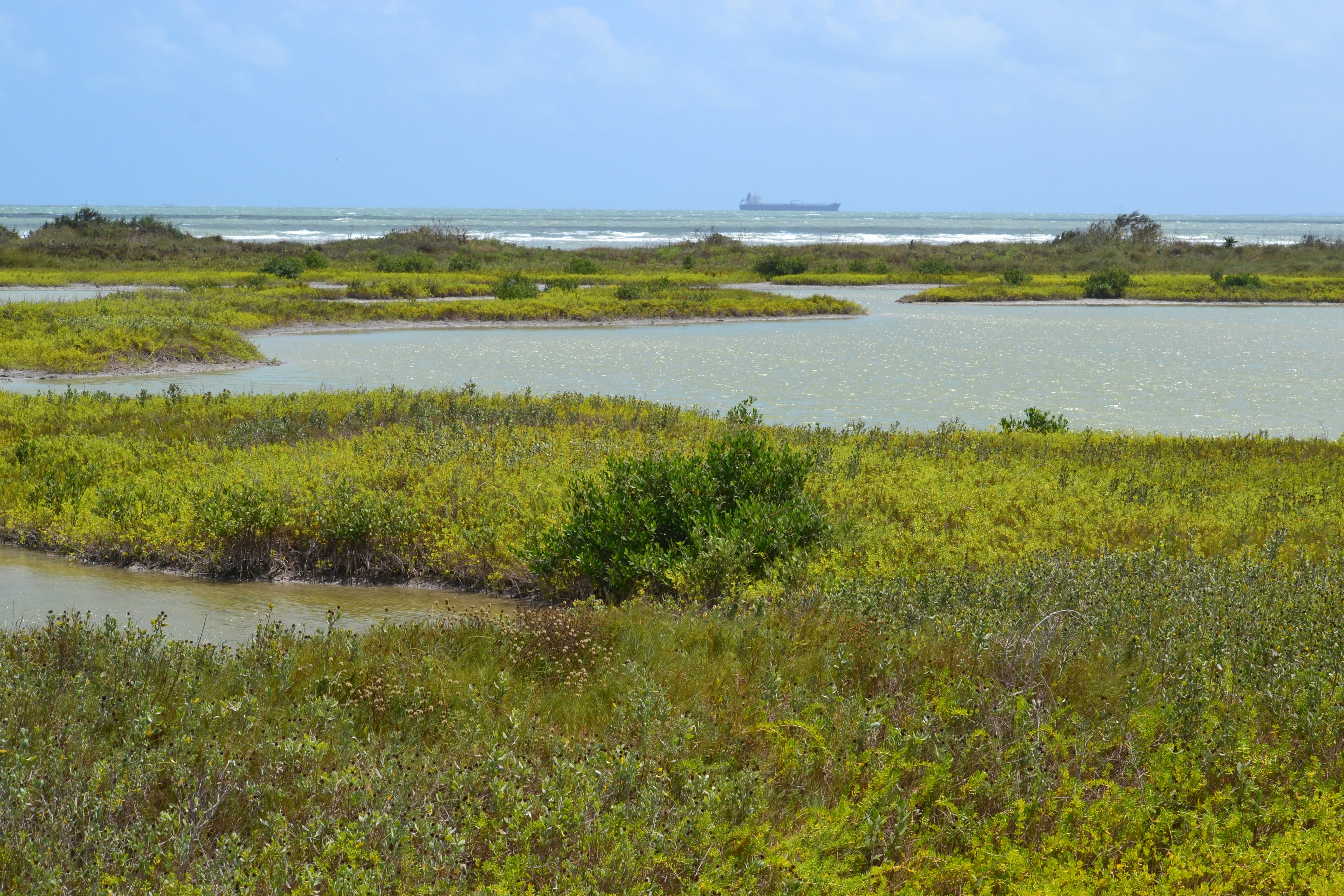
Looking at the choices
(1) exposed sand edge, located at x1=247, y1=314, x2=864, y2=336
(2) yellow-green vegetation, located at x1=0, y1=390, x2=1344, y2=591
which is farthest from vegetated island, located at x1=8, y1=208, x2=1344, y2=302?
(2) yellow-green vegetation, located at x1=0, y1=390, x2=1344, y2=591

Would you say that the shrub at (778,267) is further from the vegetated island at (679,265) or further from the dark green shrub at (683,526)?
the dark green shrub at (683,526)

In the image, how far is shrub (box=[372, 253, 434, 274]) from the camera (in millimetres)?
59950

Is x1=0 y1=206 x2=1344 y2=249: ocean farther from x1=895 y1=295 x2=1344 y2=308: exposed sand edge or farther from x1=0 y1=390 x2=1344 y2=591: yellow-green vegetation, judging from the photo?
x1=0 y1=390 x2=1344 y2=591: yellow-green vegetation

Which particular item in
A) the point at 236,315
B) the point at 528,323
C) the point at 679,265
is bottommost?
the point at 528,323

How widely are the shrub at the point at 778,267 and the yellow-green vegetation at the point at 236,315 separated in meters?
12.6

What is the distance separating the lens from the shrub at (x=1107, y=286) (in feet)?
176

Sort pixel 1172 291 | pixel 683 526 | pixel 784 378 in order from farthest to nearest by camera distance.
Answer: pixel 1172 291
pixel 784 378
pixel 683 526

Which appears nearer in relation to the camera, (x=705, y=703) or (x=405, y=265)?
(x=705, y=703)

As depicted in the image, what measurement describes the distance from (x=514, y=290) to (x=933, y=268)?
33.0 metres

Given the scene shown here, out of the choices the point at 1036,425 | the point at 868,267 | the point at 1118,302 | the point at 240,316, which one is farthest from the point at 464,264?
the point at 1036,425

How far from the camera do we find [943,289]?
5334 cm

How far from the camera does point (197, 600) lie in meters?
9.68

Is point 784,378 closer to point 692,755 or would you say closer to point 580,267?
point 692,755

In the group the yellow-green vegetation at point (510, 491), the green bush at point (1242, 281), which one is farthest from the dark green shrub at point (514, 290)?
the green bush at point (1242, 281)
